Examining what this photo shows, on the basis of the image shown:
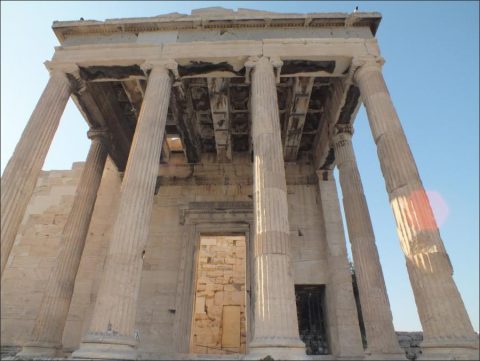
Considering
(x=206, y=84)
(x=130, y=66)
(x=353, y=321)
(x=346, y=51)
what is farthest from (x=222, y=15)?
(x=353, y=321)

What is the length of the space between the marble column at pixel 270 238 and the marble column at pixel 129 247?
9.58 ft

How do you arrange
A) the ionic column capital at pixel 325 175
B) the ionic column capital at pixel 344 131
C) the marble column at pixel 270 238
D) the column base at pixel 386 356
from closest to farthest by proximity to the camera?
the marble column at pixel 270 238
the column base at pixel 386 356
the ionic column capital at pixel 344 131
the ionic column capital at pixel 325 175

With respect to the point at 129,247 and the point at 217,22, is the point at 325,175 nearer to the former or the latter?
the point at 217,22

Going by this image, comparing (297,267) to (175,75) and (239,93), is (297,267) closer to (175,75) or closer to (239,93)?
(239,93)

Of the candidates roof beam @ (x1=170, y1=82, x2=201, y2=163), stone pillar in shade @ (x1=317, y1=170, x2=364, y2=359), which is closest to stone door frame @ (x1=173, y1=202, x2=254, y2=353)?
roof beam @ (x1=170, y1=82, x2=201, y2=163)

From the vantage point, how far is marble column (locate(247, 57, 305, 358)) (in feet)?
23.9

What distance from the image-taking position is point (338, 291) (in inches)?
508

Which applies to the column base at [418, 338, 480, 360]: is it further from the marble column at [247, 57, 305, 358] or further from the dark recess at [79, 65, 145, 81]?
the dark recess at [79, 65, 145, 81]

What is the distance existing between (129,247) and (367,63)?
369 inches

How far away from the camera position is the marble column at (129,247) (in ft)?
24.2

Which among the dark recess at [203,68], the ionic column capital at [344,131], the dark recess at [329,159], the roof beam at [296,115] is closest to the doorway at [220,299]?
the roof beam at [296,115]

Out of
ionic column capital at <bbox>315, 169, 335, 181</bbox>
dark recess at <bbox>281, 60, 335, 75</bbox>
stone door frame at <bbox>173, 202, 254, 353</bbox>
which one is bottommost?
stone door frame at <bbox>173, 202, 254, 353</bbox>

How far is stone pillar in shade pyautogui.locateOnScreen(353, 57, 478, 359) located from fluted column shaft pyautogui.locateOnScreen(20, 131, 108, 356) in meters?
10.5

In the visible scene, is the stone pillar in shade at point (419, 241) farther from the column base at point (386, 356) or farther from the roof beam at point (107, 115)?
the roof beam at point (107, 115)
